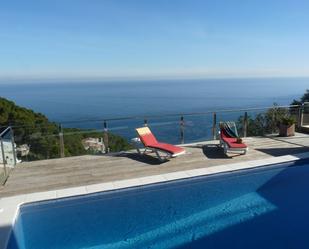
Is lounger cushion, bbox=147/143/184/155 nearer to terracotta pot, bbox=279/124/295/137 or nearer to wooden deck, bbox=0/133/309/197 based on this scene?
wooden deck, bbox=0/133/309/197

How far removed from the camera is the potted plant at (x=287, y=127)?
32.4 feet

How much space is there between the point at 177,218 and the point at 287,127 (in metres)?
6.08

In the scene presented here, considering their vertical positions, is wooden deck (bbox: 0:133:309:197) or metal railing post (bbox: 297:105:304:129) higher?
metal railing post (bbox: 297:105:304:129)

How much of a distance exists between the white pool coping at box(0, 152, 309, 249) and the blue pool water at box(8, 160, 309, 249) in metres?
0.11

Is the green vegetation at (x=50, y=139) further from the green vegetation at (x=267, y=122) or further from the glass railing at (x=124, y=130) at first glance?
the green vegetation at (x=267, y=122)

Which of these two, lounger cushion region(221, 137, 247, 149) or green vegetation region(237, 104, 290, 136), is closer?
lounger cushion region(221, 137, 247, 149)

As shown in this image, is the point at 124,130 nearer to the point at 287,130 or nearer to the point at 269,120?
the point at 269,120

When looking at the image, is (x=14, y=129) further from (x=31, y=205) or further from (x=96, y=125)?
(x=31, y=205)

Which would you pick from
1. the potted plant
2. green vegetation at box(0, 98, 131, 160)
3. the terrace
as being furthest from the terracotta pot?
green vegetation at box(0, 98, 131, 160)

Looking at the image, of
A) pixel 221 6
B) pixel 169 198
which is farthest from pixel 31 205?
pixel 221 6

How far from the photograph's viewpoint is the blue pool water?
4641 mm

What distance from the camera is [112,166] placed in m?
7.27

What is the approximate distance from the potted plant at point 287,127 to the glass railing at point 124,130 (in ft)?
1.19

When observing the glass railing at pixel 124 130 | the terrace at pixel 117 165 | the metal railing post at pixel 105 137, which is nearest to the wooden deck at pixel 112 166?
the terrace at pixel 117 165
